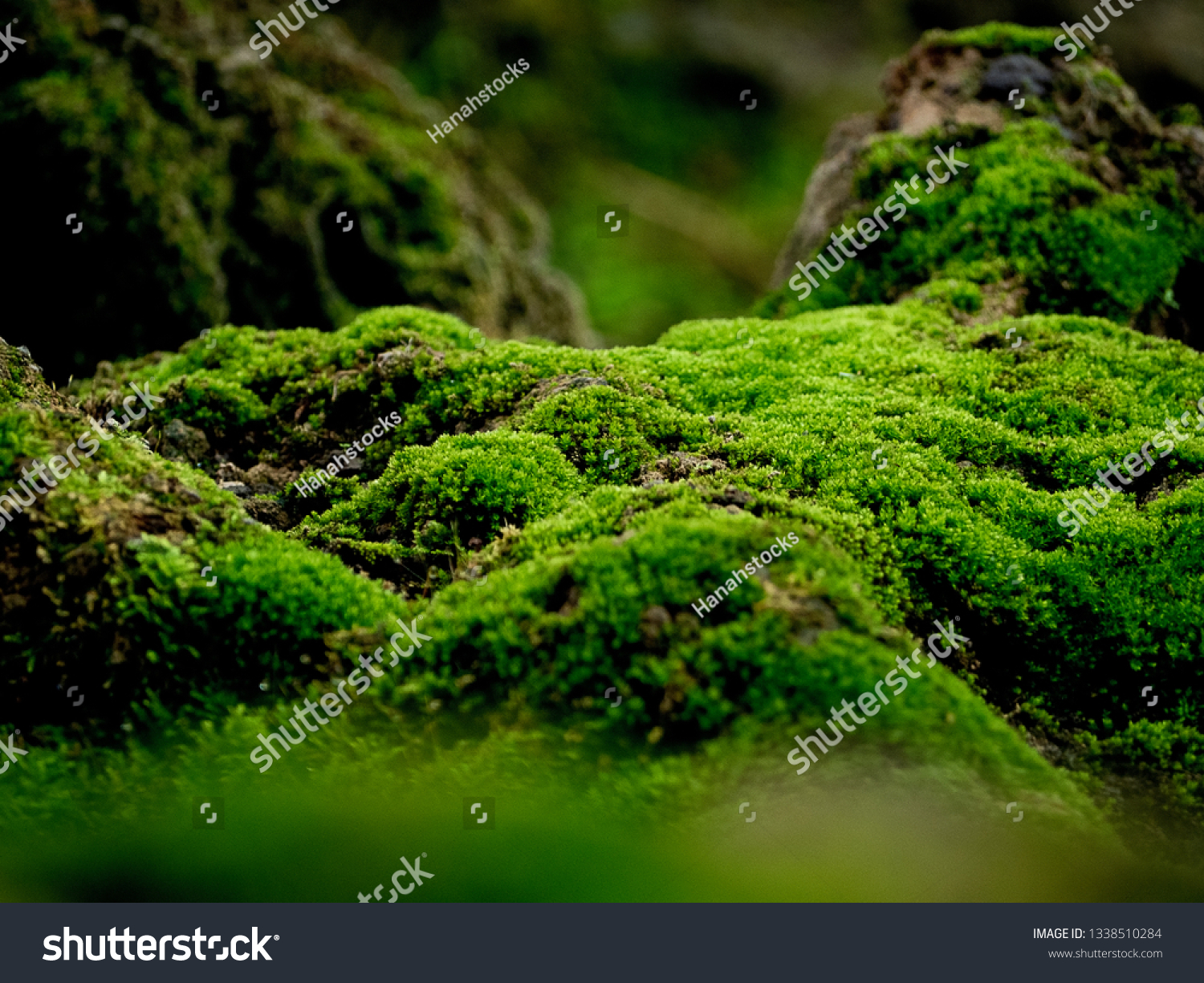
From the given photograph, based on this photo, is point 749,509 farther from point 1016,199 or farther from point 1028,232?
point 1016,199

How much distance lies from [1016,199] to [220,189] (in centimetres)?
998

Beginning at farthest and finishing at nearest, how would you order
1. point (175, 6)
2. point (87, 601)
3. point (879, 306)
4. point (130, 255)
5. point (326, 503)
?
1. point (175, 6)
2. point (130, 255)
3. point (879, 306)
4. point (326, 503)
5. point (87, 601)

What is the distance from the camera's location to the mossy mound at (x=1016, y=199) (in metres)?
10.1

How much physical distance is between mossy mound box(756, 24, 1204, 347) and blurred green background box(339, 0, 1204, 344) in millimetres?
12789

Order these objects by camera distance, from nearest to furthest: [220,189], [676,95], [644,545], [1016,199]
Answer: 1. [644,545]
2. [1016,199]
3. [220,189]
4. [676,95]

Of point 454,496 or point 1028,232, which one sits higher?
point 1028,232

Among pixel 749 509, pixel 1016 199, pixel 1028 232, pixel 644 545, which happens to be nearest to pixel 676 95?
pixel 1016 199

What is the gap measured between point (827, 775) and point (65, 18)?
12.8 meters

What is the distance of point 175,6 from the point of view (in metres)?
12.9

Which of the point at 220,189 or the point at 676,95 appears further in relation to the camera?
the point at 676,95

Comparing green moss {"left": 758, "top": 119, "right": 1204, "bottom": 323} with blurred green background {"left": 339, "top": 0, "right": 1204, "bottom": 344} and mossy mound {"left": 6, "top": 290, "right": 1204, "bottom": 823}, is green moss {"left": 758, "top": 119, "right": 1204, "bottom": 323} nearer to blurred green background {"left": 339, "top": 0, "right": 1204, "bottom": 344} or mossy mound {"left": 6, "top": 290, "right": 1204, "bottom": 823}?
mossy mound {"left": 6, "top": 290, "right": 1204, "bottom": 823}

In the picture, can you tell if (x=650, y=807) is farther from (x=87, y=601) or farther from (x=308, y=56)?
(x=308, y=56)

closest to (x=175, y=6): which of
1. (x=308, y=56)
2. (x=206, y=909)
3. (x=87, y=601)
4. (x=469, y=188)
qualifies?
(x=308, y=56)

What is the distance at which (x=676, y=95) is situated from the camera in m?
32.7
